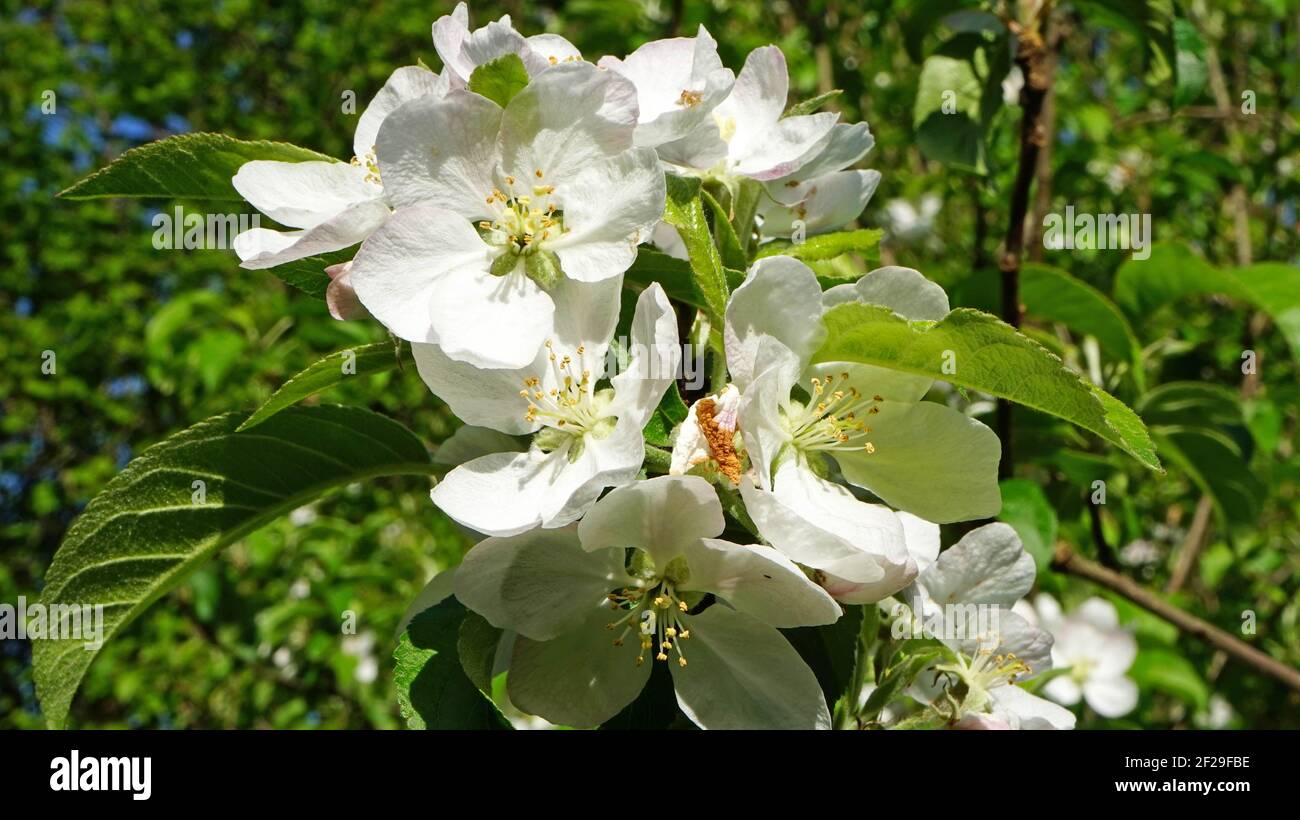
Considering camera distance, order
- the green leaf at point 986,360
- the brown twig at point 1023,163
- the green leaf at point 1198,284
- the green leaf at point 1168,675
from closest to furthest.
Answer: the green leaf at point 986,360
the brown twig at point 1023,163
the green leaf at point 1198,284
the green leaf at point 1168,675

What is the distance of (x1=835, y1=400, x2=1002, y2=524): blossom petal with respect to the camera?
85cm

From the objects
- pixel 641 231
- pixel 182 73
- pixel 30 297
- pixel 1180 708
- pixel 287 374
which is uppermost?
pixel 182 73

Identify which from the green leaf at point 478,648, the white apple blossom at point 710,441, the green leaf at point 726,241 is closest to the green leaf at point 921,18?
the green leaf at point 726,241

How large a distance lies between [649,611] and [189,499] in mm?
436

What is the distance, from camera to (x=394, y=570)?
11.7ft

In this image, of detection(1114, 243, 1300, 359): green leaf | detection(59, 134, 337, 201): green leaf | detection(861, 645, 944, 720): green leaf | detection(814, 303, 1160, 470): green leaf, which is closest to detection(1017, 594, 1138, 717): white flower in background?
detection(1114, 243, 1300, 359): green leaf

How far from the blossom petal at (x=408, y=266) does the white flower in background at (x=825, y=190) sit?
0.33m

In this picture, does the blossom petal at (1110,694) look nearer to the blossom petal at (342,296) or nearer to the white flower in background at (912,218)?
the white flower in background at (912,218)

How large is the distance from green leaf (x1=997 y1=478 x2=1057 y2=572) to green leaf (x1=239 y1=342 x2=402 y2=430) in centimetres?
87

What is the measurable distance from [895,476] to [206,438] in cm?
60

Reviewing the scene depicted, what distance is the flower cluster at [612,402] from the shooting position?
764 millimetres

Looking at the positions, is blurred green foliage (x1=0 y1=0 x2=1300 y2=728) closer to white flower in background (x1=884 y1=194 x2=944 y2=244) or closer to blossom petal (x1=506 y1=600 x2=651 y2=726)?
white flower in background (x1=884 y1=194 x2=944 y2=244)
